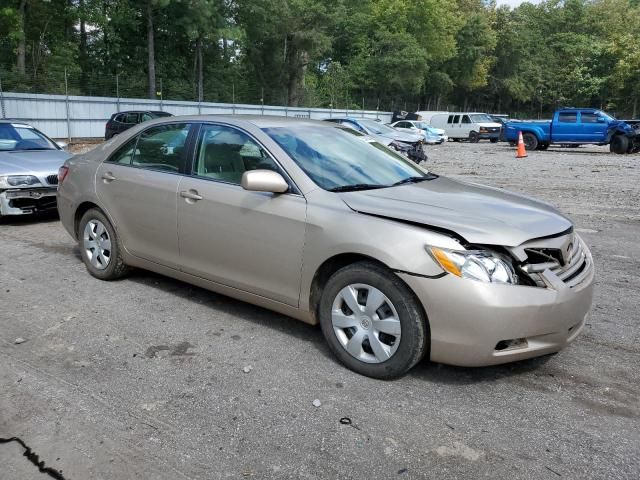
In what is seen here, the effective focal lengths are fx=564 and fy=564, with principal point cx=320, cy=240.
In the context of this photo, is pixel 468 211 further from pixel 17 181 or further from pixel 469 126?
pixel 469 126

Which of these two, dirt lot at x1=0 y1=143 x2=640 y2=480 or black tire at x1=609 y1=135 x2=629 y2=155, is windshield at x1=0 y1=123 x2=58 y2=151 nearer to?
dirt lot at x1=0 y1=143 x2=640 y2=480

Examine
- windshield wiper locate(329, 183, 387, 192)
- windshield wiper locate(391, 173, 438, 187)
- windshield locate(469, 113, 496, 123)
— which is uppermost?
windshield locate(469, 113, 496, 123)

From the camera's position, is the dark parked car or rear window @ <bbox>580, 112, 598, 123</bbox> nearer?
the dark parked car

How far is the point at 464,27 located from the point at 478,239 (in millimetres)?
69886

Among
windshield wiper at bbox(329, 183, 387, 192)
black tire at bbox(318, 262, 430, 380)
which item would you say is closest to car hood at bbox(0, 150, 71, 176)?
windshield wiper at bbox(329, 183, 387, 192)

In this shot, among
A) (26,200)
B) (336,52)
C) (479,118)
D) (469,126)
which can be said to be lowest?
(26,200)

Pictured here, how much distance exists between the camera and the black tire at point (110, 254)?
16.8 feet

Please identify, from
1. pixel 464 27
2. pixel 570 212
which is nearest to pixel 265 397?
pixel 570 212

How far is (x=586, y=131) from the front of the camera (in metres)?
22.8

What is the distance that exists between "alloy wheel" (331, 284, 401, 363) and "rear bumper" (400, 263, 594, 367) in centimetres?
23

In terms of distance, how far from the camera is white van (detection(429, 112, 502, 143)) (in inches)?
1362

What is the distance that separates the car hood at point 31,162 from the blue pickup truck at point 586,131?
66.7 ft

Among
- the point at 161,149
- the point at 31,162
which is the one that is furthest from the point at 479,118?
the point at 161,149

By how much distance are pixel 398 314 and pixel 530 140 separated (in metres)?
23.6
